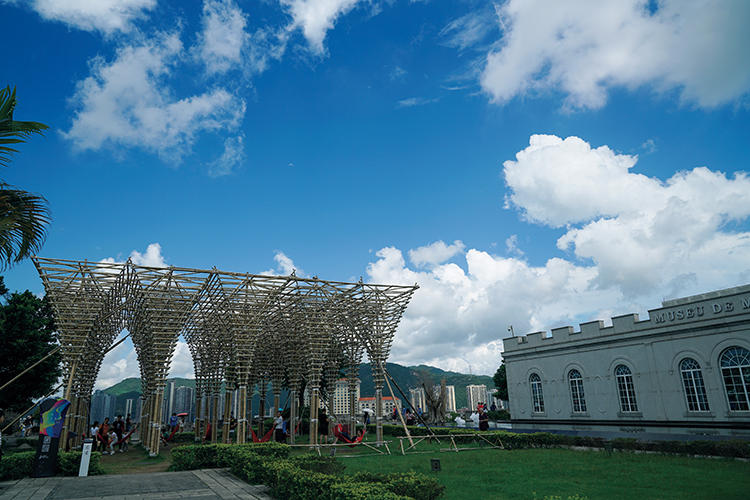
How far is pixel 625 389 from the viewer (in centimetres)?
2262

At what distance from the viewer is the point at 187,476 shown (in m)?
12.0

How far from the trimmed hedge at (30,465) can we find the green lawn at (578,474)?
24.0 feet

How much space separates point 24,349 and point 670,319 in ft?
102

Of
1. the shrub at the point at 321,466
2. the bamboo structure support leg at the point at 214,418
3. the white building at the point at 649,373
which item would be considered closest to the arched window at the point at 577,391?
the white building at the point at 649,373

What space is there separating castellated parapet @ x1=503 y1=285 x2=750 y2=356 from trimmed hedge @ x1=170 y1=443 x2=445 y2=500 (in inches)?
677

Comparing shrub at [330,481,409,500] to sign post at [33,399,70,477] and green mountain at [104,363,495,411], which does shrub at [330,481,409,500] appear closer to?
sign post at [33,399,70,477]

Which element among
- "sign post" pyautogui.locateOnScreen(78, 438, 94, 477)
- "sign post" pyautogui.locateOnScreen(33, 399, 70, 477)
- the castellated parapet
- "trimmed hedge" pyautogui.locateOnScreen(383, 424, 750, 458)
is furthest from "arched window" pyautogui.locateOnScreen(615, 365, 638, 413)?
"sign post" pyautogui.locateOnScreen(33, 399, 70, 477)

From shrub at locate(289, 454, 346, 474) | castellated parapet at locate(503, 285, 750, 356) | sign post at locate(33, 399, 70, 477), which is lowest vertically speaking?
shrub at locate(289, 454, 346, 474)

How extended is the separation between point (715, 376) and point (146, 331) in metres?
24.3

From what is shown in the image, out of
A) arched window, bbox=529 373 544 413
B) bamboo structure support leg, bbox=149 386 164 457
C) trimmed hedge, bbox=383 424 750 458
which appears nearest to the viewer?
trimmed hedge, bbox=383 424 750 458

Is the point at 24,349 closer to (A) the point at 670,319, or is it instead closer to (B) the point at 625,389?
(B) the point at 625,389

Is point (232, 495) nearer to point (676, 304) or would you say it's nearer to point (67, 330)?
point (67, 330)

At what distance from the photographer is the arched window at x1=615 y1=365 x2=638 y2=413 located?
72.8ft

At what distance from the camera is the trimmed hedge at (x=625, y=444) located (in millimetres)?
13821
